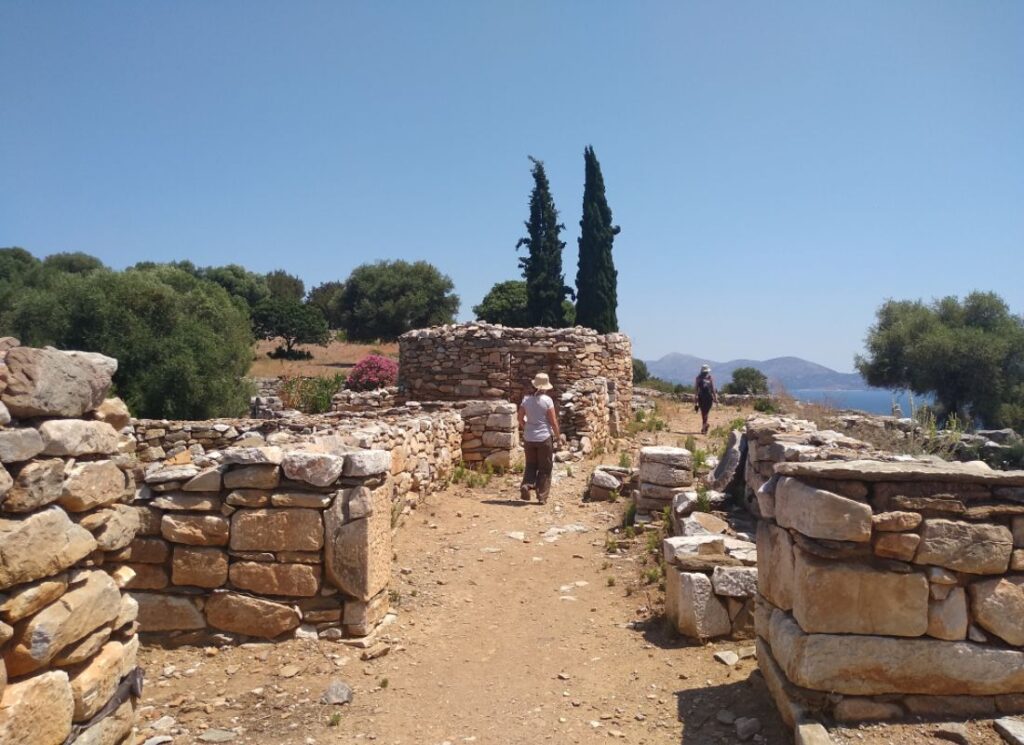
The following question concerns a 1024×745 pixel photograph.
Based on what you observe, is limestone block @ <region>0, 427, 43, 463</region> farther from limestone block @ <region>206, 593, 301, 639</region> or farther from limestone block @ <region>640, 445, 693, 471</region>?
limestone block @ <region>640, 445, 693, 471</region>

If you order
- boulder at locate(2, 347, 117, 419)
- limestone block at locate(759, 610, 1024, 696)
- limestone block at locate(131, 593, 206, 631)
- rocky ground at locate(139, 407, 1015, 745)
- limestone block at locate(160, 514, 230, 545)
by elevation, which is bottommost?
rocky ground at locate(139, 407, 1015, 745)

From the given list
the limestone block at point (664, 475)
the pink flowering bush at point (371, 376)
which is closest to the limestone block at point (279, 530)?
the limestone block at point (664, 475)

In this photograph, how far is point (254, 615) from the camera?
5.28 m

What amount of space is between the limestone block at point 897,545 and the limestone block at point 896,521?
0.03 meters

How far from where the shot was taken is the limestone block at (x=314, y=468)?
205 inches

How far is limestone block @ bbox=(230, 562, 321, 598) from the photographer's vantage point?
5.28m

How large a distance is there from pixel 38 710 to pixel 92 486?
3.20 feet

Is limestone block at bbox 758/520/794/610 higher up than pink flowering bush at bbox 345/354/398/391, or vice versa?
pink flowering bush at bbox 345/354/398/391

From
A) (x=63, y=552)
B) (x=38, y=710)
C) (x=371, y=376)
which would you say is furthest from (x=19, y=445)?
(x=371, y=376)

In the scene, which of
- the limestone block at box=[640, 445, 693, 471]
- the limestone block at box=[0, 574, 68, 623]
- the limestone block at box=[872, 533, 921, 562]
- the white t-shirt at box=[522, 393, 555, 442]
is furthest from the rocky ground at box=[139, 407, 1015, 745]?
the white t-shirt at box=[522, 393, 555, 442]

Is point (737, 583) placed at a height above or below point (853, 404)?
below

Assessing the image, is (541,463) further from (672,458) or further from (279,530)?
(279,530)

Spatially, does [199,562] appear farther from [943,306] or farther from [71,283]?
[943,306]

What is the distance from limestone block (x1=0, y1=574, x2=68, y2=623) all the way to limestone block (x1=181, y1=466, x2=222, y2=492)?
7.07 ft
